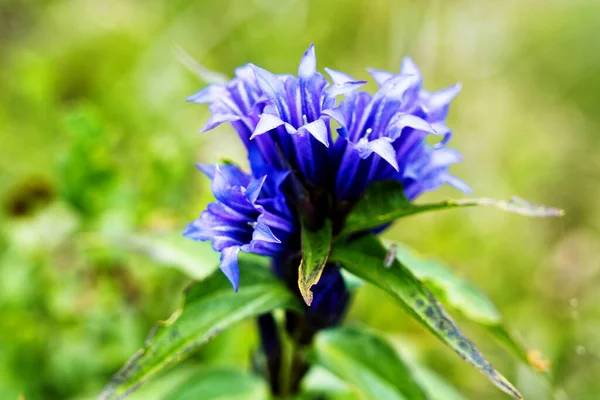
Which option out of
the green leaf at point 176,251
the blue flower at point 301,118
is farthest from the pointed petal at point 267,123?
the green leaf at point 176,251

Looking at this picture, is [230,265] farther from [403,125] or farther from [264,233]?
[403,125]

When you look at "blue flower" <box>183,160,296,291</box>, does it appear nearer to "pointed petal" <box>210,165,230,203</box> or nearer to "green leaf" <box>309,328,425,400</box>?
"pointed petal" <box>210,165,230,203</box>

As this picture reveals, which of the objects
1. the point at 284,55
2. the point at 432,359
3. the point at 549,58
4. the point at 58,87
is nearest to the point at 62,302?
the point at 432,359

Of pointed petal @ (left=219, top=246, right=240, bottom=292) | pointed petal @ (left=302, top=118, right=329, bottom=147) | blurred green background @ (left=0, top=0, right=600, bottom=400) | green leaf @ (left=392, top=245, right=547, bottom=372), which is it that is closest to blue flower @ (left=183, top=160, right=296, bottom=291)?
pointed petal @ (left=219, top=246, right=240, bottom=292)

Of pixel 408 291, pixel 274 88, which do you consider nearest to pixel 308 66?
pixel 274 88

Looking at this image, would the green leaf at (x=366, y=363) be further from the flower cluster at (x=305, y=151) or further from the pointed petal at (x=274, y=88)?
the pointed petal at (x=274, y=88)

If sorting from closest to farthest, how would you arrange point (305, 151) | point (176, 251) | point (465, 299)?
point (305, 151) < point (465, 299) < point (176, 251)

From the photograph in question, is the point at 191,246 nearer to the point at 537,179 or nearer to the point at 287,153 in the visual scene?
the point at 287,153
